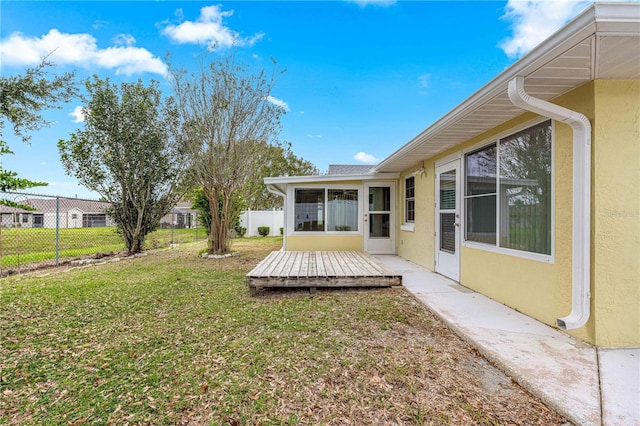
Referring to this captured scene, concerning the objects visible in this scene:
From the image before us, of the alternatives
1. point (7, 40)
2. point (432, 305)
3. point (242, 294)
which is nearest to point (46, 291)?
point (242, 294)

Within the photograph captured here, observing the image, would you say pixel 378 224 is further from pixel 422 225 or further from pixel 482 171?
pixel 482 171

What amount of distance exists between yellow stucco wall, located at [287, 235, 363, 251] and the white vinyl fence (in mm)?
8748

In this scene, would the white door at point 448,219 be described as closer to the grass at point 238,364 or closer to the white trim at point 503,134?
the white trim at point 503,134

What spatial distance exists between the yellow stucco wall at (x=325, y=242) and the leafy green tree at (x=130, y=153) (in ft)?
14.1

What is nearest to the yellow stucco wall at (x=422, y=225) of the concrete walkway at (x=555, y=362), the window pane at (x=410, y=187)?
the window pane at (x=410, y=187)

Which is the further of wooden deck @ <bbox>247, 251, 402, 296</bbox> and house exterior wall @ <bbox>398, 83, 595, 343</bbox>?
wooden deck @ <bbox>247, 251, 402, 296</bbox>

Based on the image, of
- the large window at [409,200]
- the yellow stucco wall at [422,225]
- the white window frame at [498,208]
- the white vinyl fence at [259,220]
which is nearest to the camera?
the white window frame at [498,208]

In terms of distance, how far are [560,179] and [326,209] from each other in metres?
5.97

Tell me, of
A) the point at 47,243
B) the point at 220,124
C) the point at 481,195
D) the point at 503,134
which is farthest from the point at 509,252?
the point at 47,243

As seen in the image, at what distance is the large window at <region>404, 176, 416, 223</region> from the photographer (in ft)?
23.9

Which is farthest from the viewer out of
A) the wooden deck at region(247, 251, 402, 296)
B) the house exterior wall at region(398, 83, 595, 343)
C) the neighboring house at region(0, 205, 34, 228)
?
the neighboring house at region(0, 205, 34, 228)

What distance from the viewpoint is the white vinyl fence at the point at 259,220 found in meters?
16.7

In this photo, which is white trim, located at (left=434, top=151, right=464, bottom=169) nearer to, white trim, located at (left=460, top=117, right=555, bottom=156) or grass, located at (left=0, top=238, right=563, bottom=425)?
white trim, located at (left=460, top=117, right=555, bottom=156)

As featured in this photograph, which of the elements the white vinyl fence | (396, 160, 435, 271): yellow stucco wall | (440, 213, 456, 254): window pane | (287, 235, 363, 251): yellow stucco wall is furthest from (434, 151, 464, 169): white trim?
the white vinyl fence
